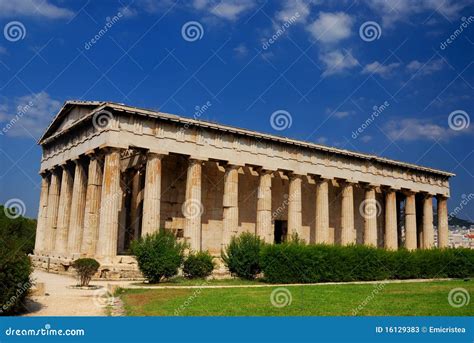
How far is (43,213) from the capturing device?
38031 millimetres

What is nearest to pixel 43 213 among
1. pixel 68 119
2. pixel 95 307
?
pixel 68 119

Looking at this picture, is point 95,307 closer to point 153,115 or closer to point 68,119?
point 153,115

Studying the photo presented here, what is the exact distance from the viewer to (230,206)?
31234mm

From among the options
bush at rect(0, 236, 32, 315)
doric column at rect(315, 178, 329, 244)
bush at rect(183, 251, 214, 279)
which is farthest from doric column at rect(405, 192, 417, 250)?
bush at rect(0, 236, 32, 315)

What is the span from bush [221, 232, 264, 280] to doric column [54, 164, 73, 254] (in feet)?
46.1

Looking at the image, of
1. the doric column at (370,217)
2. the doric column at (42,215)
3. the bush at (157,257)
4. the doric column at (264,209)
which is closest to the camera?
the bush at (157,257)

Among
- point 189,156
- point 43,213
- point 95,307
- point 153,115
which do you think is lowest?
point 95,307

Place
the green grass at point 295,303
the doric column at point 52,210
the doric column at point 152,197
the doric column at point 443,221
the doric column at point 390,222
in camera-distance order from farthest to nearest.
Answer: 1. the doric column at point 443,221
2. the doric column at point 390,222
3. the doric column at point 52,210
4. the doric column at point 152,197
5. the green grass at point 295,303

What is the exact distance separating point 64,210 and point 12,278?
21.6 m

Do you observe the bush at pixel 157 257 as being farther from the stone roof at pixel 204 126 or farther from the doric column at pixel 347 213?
the doric column at pixel 347 213

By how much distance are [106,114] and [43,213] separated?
1499 cm

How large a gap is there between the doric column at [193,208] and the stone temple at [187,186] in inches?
2.6

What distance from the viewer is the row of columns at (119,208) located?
2716cm

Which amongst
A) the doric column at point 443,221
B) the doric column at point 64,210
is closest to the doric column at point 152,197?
the doric column at point 64,210
